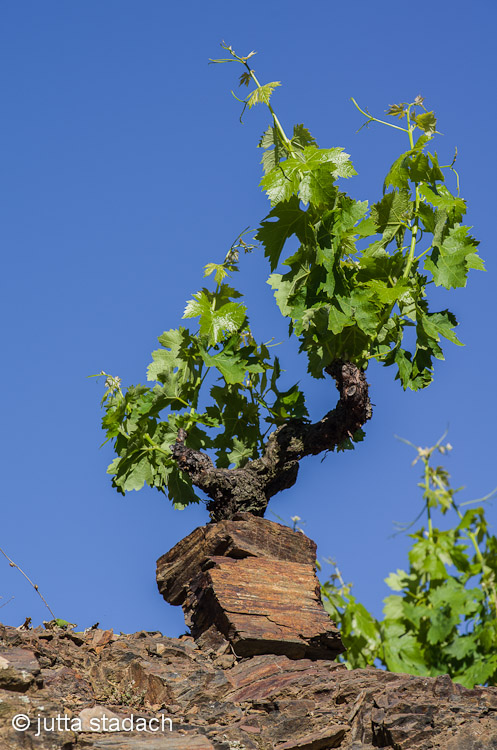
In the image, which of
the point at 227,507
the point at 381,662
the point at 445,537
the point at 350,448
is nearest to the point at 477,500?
the point at 445,537

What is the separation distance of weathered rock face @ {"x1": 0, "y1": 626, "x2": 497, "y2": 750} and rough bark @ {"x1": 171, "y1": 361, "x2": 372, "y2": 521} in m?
1.25

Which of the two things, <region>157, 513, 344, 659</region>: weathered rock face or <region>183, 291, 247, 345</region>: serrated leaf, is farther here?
<region>183, 291, 247, 345</region>: serrated leaf

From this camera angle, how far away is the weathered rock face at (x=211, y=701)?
378cm

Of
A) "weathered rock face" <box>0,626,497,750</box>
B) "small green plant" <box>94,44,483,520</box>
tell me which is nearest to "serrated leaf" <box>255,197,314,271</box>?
"small green plant" <box>94,44,483,520</box>

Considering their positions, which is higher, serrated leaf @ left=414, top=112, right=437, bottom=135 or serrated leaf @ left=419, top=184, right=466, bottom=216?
serrated leaf @ left=414, top=112, right=437, bottom=135

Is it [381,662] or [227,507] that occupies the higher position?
[227,507]

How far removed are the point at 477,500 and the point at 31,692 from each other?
574 centimetres

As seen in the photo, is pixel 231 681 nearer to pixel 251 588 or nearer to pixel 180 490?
pixel 251 588

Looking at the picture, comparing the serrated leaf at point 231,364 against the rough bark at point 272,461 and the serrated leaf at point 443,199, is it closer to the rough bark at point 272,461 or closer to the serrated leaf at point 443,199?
the rough bark at point 272,461

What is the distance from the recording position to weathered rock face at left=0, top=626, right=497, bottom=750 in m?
3.78

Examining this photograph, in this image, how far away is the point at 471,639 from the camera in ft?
25.6

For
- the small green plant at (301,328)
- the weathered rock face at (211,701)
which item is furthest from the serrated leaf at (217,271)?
the weathered rock face at (211,701)

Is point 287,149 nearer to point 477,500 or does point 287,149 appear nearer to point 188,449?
point 188,449
